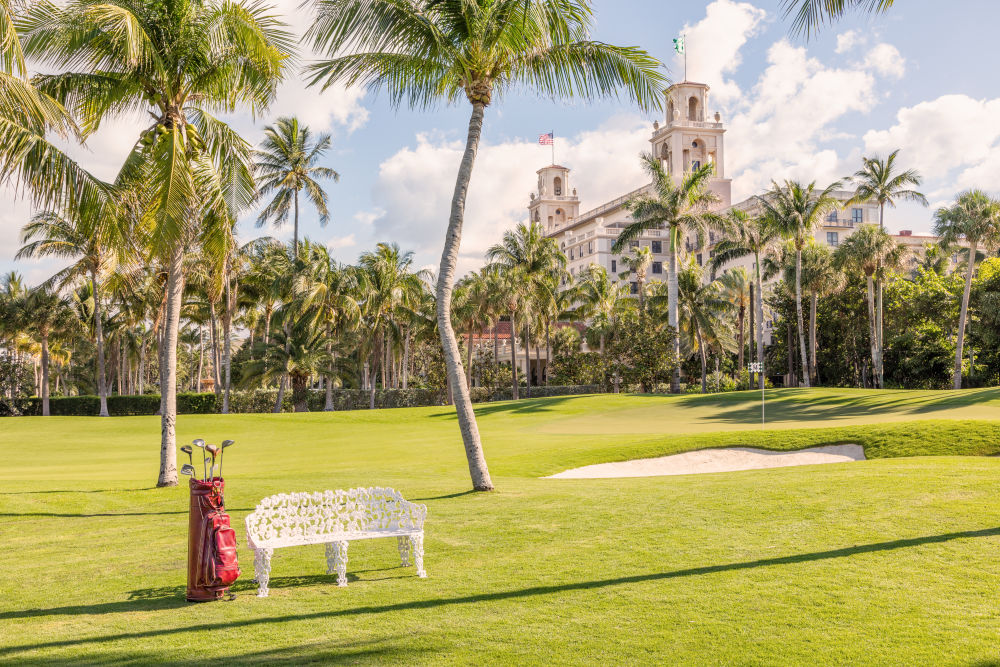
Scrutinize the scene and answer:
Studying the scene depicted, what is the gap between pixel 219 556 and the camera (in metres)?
7.88

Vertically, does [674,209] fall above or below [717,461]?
above

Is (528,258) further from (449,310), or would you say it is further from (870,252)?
(449,310)

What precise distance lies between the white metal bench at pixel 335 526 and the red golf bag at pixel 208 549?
0.95 ft

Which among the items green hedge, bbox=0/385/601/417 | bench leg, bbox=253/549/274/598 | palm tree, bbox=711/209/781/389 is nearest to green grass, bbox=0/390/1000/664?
bench leg, bbox=253/549/274/598

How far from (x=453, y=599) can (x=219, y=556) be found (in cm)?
246

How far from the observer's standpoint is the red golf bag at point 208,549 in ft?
25.7

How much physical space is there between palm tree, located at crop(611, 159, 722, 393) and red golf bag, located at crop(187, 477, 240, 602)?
154 feet

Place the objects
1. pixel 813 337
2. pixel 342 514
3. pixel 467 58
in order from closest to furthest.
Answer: pixel 342 514 < pixel 467 58 < pixel 813 337

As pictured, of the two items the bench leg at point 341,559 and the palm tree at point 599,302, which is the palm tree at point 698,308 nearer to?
the palm tree at point 599,302

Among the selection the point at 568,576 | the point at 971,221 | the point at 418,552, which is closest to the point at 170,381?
the point at 418,552

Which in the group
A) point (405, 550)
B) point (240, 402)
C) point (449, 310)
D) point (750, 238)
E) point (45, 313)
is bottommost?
point (240, 402)

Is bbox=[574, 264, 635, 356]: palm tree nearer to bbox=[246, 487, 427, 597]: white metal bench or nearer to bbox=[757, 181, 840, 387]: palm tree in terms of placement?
bbox=[757, 181, 840, 387]: palm tree

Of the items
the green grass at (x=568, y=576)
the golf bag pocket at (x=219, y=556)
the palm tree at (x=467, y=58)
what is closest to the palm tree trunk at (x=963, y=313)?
the green grass at (x=568, y=576)

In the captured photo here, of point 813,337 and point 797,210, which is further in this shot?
point 813,337
